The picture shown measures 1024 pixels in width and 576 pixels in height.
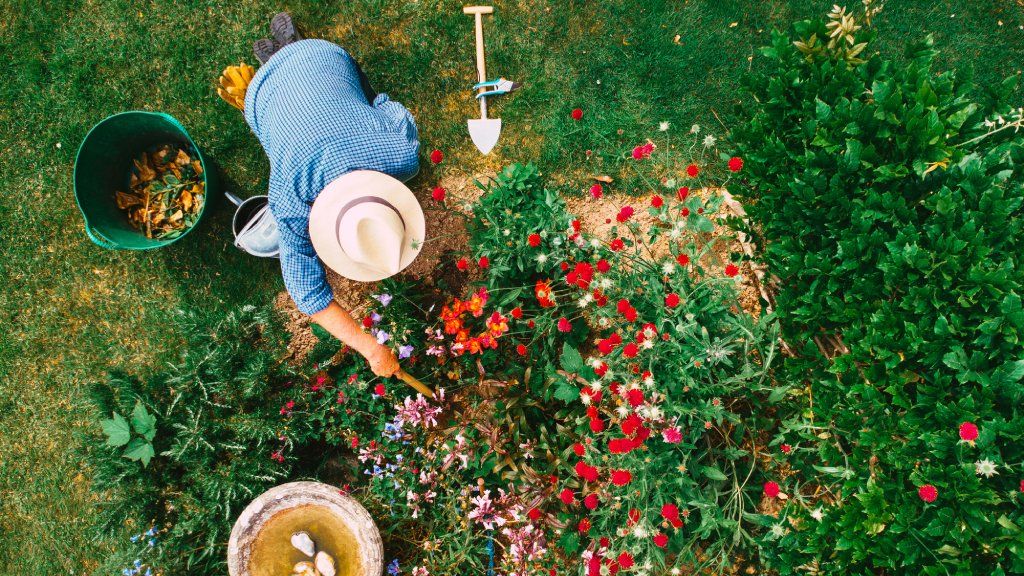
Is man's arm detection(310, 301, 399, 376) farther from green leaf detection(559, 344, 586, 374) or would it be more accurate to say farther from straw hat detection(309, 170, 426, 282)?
green leaf detection(559, 344, 586, 374)

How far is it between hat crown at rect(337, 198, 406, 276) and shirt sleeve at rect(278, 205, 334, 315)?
16.1 inches

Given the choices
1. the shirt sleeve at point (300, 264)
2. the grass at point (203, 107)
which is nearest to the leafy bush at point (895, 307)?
the grass at point (203, 107)

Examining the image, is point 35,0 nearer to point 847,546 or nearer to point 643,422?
point 643,422

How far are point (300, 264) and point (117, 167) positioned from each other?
189cm

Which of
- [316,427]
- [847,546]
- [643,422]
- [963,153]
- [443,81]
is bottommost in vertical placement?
[316,427]

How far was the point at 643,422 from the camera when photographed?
2455 millimetres

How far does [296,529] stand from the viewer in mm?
3045

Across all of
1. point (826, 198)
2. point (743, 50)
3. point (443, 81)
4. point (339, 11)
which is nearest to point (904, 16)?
point (743, 50)

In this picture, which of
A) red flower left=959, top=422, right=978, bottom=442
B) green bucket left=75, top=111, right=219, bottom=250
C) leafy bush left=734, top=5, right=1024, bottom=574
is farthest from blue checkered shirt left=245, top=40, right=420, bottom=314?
red flower left=959, top=422, right=978, bottom=442

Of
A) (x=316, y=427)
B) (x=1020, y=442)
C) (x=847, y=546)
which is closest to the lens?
(x=1020, y=442)

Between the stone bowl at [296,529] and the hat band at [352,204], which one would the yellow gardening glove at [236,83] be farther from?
the stone bowl at [296,529]

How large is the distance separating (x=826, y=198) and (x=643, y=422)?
146 centimetres

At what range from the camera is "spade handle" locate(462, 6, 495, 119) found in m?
3.97

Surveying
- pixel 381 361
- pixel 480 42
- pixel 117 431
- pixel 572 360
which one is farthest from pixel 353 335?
pixel 480 42
